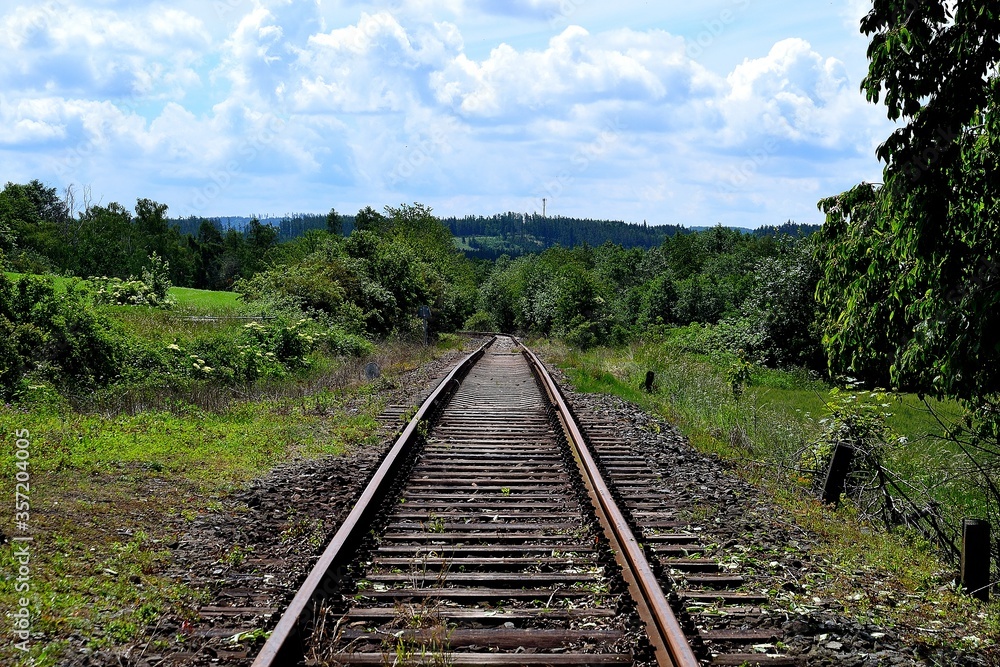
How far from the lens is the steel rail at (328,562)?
142 inches

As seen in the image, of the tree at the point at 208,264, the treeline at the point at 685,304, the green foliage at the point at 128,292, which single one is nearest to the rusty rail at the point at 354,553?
the treeline at the point at 685,304

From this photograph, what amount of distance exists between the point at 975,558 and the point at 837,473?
7.87 feet

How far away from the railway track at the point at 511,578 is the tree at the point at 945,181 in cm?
238

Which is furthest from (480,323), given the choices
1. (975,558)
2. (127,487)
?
(975,558)

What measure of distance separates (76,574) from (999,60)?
7.16 meters

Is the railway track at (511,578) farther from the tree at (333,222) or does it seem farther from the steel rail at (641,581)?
the tree at (333,222)

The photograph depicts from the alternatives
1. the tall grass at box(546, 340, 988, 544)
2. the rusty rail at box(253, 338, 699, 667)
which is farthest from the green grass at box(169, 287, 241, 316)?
the rusty rail at box(253, 338, 699, 667)

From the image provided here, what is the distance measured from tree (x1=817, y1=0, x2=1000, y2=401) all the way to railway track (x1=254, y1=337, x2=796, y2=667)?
93.7 inches

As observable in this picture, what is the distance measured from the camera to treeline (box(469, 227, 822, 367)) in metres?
27.2

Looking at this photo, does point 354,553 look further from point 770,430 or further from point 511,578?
point 770,430

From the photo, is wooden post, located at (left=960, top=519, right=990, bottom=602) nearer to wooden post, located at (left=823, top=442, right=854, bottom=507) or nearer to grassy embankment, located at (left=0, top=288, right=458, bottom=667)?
wooden post, located at (left=823, top=442, right=854, bottom=507)

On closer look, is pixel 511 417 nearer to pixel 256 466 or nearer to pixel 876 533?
pixel 256 466

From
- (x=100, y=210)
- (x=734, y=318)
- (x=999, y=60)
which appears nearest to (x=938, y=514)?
(x=999, y=60)

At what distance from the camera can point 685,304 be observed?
41.7 m
